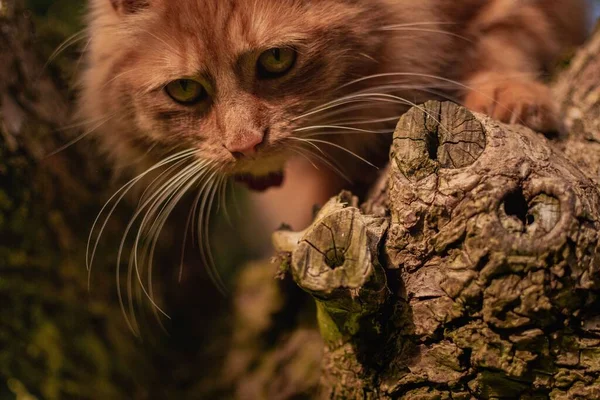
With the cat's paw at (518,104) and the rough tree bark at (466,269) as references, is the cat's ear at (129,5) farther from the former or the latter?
the cat's paw at (518,104)

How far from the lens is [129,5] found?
1523 millimetres

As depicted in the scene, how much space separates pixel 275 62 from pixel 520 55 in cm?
82

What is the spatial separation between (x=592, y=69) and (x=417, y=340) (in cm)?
111

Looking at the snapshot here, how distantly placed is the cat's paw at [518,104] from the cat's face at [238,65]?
12.7 inches

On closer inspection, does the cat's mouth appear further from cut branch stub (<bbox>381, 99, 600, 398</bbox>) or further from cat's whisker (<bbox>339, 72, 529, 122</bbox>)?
cut branch stub (<bbox>381, 99, 600, 398</bbox>)

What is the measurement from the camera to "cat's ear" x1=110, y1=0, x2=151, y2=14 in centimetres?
150

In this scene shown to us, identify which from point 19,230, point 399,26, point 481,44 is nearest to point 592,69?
point 481,44

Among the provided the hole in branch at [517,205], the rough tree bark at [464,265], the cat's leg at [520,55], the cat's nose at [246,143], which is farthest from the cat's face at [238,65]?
the hole in branch at [517,205]

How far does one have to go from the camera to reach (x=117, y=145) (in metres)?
1.73

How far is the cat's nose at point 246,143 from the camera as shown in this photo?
137 centimetres

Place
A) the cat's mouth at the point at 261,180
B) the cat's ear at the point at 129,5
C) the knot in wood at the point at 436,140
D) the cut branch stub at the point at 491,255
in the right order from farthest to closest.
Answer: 1. the cat's mouth at the point at 261,180
2. the cat's ear at the point at 129,5
3. the knot in wood at the point at 436,140
4. the cut branch stub at the point at 491,255

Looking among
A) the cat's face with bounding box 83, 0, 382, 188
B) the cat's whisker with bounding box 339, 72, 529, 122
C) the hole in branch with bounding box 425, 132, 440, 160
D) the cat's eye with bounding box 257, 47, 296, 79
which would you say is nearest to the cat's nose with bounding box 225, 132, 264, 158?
the cat's face with bounding box 83, 0, 382, 188

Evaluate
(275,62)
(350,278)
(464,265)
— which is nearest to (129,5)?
(275,62)

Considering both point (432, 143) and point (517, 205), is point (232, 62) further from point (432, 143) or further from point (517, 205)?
point (517, 205)
